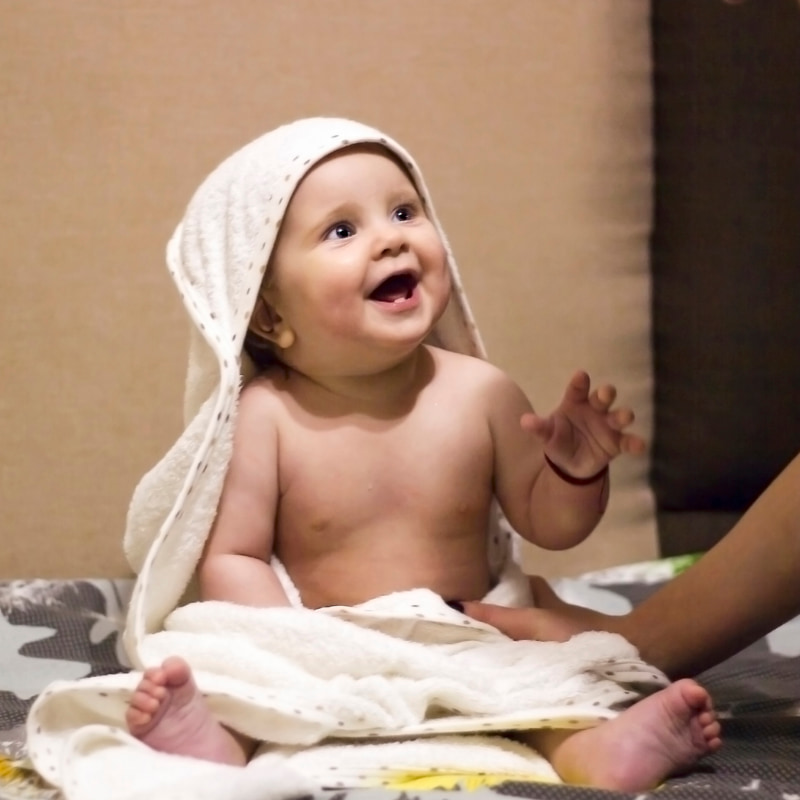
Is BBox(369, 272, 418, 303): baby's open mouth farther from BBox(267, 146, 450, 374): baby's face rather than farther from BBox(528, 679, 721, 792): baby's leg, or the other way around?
BBox(528, 679, 721, 792): baby's leg

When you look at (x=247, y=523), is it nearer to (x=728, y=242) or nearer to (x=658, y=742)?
(x=658, y=742)

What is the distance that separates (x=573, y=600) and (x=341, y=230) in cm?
47

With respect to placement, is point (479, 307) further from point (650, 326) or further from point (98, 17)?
point (98, 17)

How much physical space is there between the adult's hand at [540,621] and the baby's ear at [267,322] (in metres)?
0.27

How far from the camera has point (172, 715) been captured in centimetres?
69

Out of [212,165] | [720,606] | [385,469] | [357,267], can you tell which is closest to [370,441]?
[385,469]

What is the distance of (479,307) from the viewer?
1.30 m

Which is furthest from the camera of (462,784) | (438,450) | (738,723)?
(438,450)

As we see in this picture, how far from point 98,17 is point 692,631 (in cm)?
88

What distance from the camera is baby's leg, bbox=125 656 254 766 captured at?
0.68 meters

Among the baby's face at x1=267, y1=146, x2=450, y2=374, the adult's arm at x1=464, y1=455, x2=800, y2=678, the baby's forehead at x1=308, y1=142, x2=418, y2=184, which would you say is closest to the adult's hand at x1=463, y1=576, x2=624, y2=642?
the adult's arm at x1=464, y1=455, x2=800, y2=678

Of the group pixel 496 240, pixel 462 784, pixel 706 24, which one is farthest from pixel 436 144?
pixel 462 784

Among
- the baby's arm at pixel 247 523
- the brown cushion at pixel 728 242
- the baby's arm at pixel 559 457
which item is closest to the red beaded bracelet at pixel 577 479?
the baby's arm at pixel 559 457

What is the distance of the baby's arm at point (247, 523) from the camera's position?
863mm
